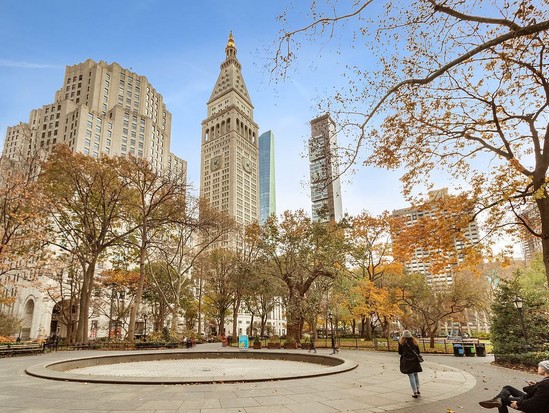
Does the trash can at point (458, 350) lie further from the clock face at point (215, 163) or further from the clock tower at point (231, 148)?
the clock face at point (215, 163)

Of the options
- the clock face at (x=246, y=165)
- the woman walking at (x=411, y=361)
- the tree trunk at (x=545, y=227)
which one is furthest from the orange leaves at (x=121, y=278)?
the clock face at (x=246, y=165)

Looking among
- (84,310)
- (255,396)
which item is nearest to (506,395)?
(255,396)

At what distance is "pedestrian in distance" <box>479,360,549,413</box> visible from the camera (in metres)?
4.82

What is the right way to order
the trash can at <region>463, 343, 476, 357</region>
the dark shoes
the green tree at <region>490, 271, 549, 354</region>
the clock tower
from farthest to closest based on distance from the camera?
1. the clock tower
2. the trash can at <region>463, 343, 476, 357</region>
3. the green tree at <region>490, 271, 549, 354</region>
4. the dark shoes

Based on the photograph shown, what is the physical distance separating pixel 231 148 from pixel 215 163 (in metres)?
7.88

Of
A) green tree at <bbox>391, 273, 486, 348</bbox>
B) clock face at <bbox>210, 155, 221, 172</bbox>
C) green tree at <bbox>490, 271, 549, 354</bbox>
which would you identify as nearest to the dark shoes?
green tree at <bbox>490, 271, 549, 354</bbox>

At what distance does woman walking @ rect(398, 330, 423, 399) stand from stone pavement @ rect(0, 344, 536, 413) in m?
0.35

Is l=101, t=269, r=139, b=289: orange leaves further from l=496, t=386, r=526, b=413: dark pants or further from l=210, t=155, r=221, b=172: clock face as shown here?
l=210, t=155, r=221, b=172: clock face

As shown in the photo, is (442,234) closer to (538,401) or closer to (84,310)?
(538,401)

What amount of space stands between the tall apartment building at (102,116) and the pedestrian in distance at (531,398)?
99.2 meters

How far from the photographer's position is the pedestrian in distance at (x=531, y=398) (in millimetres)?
4824

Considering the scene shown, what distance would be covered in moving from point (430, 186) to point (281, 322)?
116m

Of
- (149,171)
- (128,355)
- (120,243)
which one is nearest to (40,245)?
(120,243)

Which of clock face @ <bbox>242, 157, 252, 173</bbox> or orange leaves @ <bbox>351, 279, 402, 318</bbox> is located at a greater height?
clock face @ <bbox>242, 157, 252, 173</bbox>
